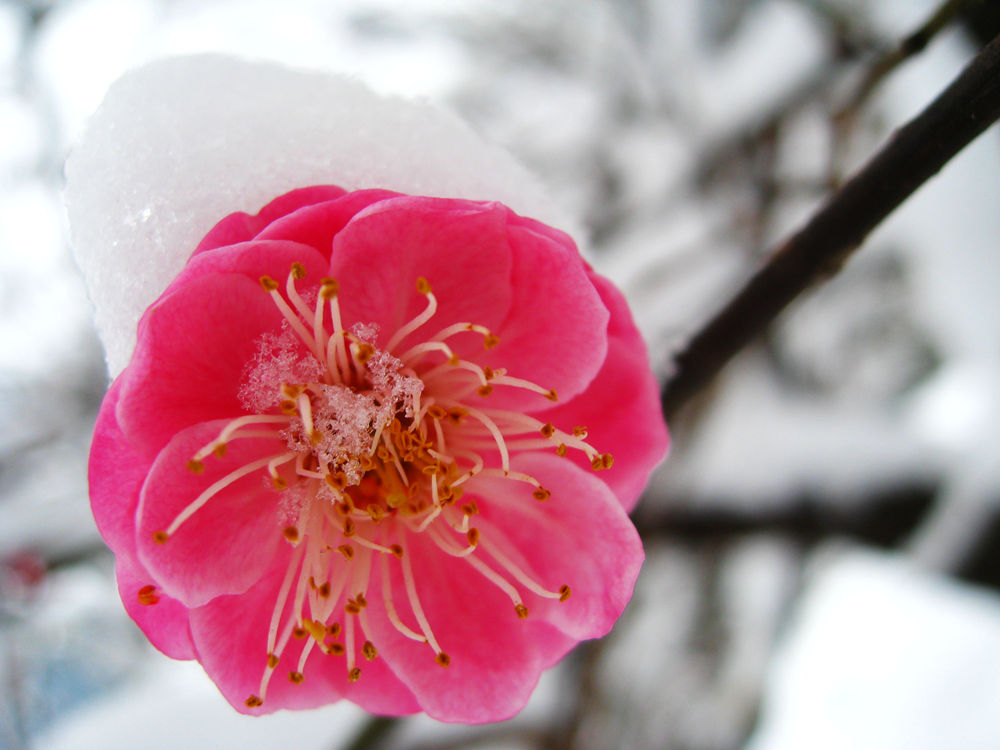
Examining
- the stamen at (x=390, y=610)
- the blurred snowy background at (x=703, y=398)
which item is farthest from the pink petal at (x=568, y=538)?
the blurred snowy background at (x=703, y=398)

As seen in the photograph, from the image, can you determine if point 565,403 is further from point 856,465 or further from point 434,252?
point 856,465

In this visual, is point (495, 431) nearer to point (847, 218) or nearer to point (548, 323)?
point (548, 323)

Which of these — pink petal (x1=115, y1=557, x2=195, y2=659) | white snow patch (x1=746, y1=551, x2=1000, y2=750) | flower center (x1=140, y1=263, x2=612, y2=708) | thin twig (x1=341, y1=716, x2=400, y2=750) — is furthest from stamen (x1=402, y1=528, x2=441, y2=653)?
white snow patch (x1=746, y1=551, x2=1000, y2=750)

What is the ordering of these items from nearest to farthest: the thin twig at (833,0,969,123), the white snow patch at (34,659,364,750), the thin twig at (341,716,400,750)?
the thin twig at (833,0,969,123) → the thin twig at (341,716,400,750) → the white snow patch at (34,659,364,750)

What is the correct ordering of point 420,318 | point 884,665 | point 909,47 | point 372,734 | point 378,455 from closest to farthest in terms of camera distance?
point 420,318 → point 378,455 → point 909,47 → point 372,734 → point 884,665

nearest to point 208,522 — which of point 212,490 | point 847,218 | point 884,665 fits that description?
point 212,490

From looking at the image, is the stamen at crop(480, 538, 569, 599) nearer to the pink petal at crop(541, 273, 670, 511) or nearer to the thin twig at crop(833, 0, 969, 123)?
the pink petal at crop(541, 273, 670, 511)

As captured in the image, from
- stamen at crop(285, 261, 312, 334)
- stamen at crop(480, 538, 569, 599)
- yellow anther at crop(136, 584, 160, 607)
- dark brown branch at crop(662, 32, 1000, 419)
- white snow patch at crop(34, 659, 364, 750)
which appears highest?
dark brown branch at crop(662, 32, 1000, 419)
